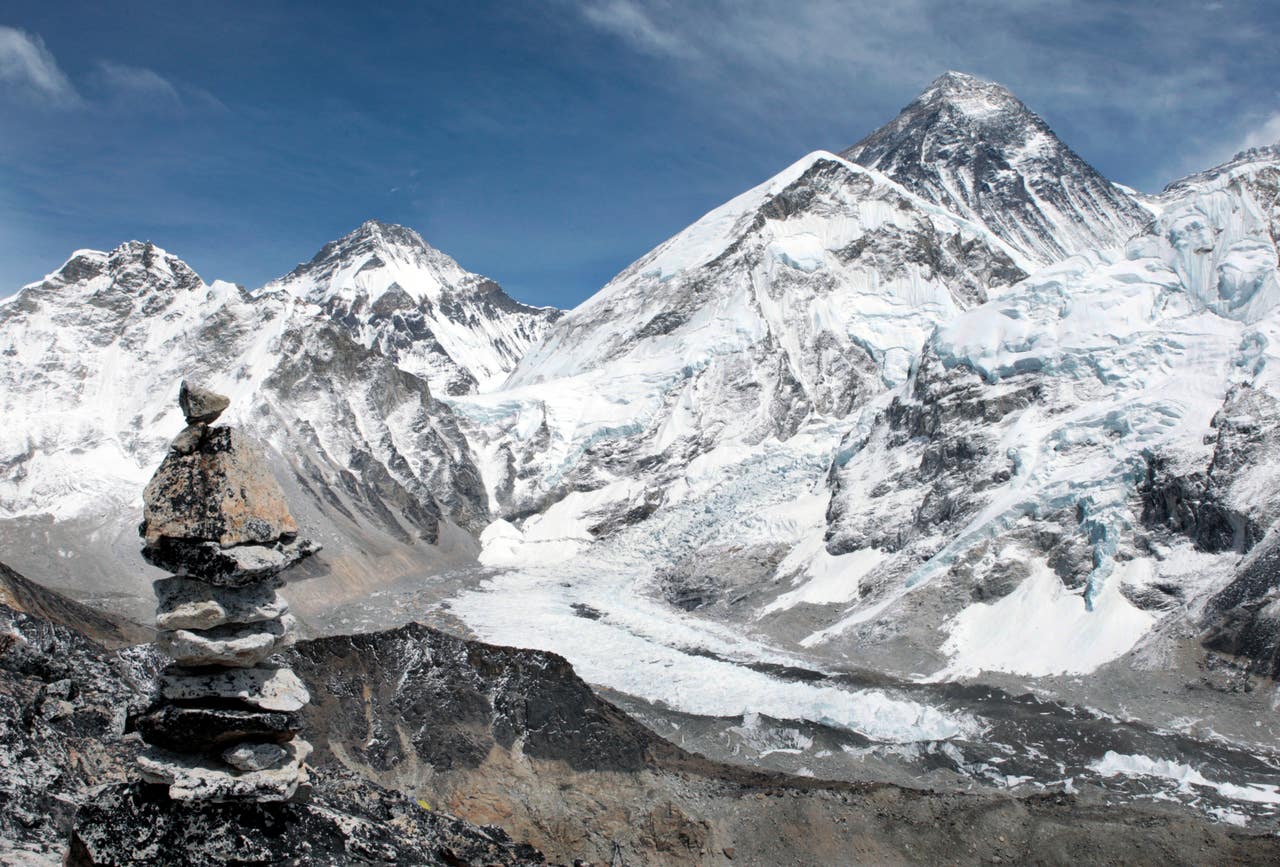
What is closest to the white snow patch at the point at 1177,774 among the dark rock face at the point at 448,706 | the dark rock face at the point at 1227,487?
the dark rock face at the point at 1227,487

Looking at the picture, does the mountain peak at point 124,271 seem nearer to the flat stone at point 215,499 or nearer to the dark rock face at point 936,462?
the dark rock face at point 936,462

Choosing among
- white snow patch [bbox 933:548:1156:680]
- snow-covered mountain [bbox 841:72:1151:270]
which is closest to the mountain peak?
white snow patch [bbox 933:548:1156:680]

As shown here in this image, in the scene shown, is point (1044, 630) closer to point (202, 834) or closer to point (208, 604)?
point (202, 834)

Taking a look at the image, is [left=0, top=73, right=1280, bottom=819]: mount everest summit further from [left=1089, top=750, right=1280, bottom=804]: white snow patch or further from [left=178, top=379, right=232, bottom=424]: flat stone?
[left=178, top=379, right=232, bottom=424]: flat stone

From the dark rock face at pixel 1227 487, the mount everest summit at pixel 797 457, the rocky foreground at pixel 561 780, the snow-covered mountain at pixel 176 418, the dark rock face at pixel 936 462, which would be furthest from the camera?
the snow-covered mountain at pixel 176 418

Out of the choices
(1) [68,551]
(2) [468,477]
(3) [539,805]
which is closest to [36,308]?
(1) [68,551]

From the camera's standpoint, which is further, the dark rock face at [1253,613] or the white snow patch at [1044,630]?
the white snow patch at [1044,630]

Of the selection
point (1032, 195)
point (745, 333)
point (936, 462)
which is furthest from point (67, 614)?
point (1032, 195)
